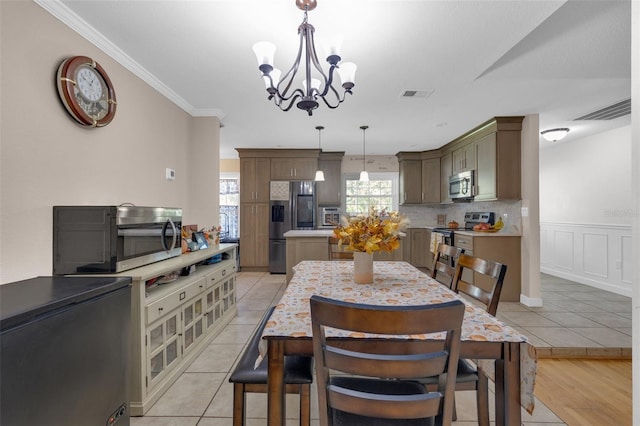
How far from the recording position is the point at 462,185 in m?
4.74

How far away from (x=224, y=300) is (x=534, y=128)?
430 cm

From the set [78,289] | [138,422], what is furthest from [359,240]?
[138,422]

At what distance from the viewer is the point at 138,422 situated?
5.49 feet

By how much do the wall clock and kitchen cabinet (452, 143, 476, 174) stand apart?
4523 millimetres

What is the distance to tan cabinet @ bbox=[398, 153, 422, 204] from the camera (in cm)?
588

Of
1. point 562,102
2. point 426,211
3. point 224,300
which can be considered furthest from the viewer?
point 426,211

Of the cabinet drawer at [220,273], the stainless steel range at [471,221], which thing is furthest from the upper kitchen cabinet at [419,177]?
the cabinet drawer at [220,273]

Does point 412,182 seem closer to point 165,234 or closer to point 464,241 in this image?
point 464,241

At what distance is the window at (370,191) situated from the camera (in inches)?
251

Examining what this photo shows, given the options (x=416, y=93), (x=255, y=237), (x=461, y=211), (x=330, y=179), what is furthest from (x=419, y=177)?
(x=255, y=237)

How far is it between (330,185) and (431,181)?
6.60 ft

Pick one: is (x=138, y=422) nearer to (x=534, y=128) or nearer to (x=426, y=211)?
(x=534, y=128)

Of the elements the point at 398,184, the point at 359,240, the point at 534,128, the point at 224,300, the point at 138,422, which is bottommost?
the point at 138,422

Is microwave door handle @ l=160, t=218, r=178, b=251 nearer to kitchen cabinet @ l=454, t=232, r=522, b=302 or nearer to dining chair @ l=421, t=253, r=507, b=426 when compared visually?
dining chair @ l=421, t=253, r=507, b=426
